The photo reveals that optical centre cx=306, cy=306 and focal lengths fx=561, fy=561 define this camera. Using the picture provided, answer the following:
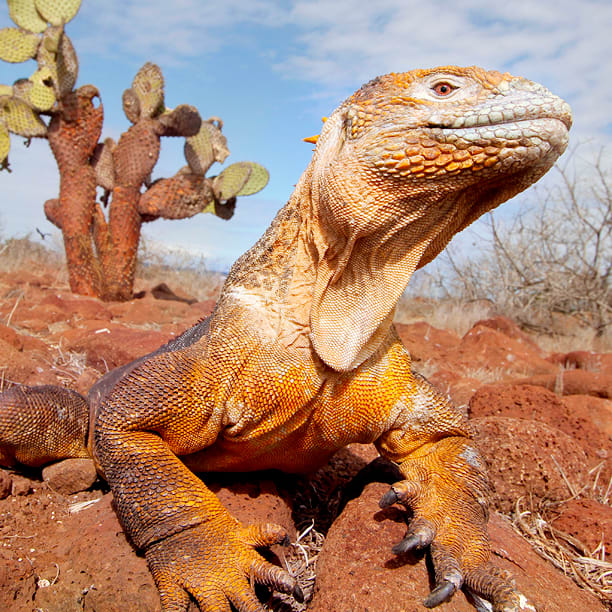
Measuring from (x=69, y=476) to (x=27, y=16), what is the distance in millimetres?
11927

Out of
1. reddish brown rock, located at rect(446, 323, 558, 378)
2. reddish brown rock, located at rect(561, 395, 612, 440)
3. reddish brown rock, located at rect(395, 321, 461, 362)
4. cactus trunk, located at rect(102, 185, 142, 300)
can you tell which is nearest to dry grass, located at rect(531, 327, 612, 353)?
reddish brown rock, located at rect(395, 321, 461, 362)

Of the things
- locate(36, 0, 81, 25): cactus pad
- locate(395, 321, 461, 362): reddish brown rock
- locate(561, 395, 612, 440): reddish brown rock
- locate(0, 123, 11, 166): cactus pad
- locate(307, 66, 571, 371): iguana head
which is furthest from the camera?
locate(36, 0, 81, 25): cactus pad

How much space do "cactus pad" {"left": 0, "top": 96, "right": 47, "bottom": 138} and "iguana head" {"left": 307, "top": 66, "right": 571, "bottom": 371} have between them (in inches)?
453

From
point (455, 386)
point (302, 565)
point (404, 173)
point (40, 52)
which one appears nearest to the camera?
point (404, 173)

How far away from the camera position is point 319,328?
272cm


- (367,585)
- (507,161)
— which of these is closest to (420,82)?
(507,161)

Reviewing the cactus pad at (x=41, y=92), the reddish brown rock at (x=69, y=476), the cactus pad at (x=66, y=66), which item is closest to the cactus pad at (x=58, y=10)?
the cactus pad at (x=66, y=66)

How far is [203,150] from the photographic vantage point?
545 inches

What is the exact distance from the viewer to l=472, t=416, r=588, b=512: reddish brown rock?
11.9 feet

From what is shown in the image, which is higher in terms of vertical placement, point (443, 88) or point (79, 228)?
point (443, 88)

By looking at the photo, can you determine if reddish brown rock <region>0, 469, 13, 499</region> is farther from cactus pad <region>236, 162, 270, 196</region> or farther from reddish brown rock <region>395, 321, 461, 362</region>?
cactus pad <region>236, 162, 270, 196</region>

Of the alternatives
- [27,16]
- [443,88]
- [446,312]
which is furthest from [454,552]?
[446,312]

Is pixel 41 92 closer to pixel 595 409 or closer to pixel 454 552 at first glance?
pixel 595 409

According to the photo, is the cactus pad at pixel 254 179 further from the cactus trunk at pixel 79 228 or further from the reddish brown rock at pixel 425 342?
the reddish brown rock at pixel 425 342
